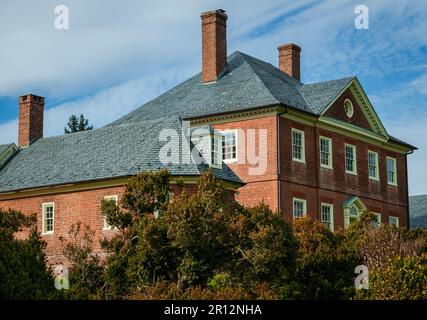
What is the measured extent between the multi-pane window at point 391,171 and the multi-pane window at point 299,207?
962cm

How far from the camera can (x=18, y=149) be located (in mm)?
Result: 44625

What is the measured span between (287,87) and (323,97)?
1.95 metres

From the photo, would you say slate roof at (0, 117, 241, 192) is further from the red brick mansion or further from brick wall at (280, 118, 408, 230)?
brick wall at (280, 118, 408, 230)

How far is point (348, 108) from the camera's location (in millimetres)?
44000

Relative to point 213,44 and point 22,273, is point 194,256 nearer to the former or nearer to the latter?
point 22,273

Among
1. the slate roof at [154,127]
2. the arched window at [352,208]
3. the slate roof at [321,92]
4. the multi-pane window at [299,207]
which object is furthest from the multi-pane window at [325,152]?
the multi-pane window at [299,207]

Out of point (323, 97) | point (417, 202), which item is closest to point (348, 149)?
point (323, 97)

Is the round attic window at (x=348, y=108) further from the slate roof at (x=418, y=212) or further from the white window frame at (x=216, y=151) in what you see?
the slate roof at (x=418, y=212)

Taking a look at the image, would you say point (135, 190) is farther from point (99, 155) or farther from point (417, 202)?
point (417, 202)

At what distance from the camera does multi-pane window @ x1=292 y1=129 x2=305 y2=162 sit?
39.8 meters

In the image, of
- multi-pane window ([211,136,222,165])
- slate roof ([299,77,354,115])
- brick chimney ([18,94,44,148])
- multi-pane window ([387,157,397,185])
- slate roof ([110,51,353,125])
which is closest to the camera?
multi-pane window ([211,136,222,165])

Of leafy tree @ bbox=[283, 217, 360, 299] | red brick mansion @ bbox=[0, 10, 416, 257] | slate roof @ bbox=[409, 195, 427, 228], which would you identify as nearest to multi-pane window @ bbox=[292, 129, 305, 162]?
red brick mansion @ bbox=[0, 10, 416, 257]

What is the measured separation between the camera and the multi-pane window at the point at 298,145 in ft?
130

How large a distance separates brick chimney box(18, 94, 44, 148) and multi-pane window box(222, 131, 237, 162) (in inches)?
444
